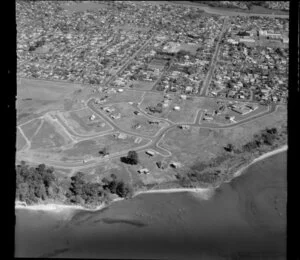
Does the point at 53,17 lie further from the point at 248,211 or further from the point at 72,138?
the point at 248,211

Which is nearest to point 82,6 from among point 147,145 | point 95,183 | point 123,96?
point 123,96

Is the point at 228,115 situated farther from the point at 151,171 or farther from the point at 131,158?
the point at 131,158

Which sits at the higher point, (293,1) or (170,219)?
(293,1)

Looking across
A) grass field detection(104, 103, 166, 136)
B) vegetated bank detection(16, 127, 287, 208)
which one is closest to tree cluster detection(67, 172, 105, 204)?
vegetated bank detection(16, 127, 287, 208)

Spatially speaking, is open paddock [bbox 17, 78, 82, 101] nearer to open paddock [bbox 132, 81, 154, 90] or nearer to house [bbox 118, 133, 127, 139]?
open paddock [bbox 132, 81, 154, 90]

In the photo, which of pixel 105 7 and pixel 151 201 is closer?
pixel 151 201

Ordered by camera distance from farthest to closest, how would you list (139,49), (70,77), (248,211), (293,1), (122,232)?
1. (139,49)
2. (70,77)
3. (248,211)
4. (122,232)
5. (293,1)

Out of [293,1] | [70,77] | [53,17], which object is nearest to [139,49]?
[70,77]
